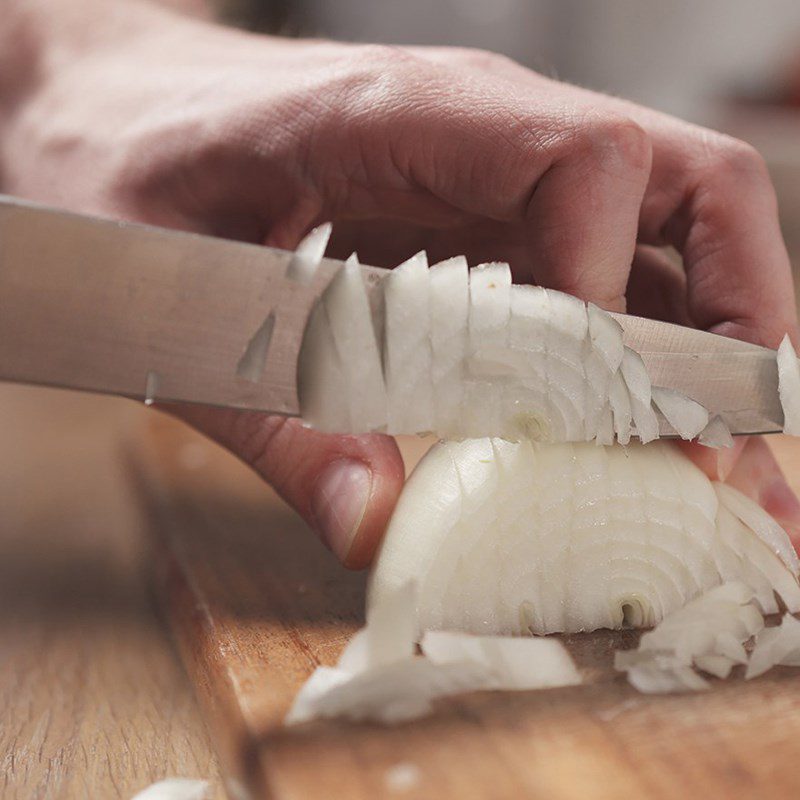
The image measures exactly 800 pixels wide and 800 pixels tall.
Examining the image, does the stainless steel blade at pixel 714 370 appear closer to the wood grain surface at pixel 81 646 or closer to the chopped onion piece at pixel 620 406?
the chopped onion piece at pixel 620 406

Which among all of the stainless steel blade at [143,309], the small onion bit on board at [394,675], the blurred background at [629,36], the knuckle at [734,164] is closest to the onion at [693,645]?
the small onion bit on board at [394,675]

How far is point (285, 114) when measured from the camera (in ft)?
3.55

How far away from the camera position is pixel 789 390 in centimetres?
93

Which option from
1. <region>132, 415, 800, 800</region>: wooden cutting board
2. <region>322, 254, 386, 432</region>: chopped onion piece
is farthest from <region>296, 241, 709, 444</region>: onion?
<region>132, 415, 800, 800</region>: wooden cutting board

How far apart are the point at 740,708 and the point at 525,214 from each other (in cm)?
57

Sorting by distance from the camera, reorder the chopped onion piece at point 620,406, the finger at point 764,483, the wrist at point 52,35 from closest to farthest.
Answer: the chopped onion piece at point 620,406
the finger at point 764,483
the wrist at point 52,35

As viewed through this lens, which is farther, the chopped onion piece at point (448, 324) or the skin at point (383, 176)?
the skin at point (383, 176)

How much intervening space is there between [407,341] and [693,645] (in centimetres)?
35

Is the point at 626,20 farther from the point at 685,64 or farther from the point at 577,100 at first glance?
the point at 577,100

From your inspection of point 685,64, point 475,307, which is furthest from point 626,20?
point 475,307

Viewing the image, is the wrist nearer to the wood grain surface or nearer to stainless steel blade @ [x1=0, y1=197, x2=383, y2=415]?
the wood grain surface

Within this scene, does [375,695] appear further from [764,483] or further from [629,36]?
[629,36]

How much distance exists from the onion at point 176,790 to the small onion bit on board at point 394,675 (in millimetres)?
91

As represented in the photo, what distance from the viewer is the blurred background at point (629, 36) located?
12.5ft
